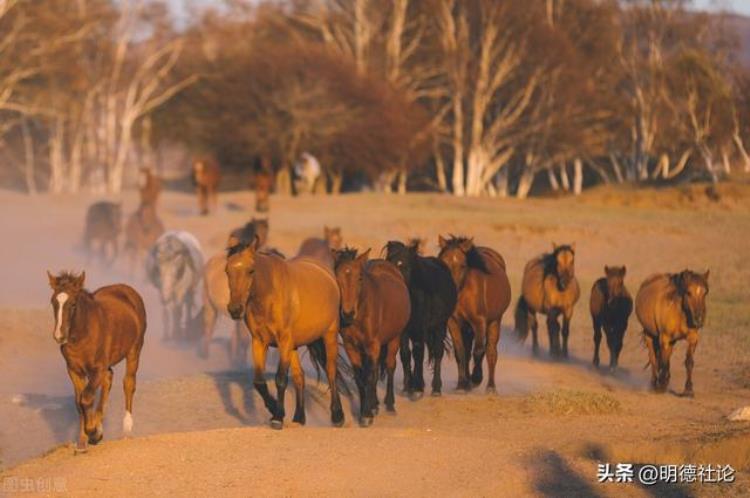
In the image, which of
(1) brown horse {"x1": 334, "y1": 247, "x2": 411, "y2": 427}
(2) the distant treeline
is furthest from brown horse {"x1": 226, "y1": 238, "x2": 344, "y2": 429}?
(2) the distant treeline

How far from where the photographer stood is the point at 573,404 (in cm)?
1727

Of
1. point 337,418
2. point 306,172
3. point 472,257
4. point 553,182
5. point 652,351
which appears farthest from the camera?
point 553,182

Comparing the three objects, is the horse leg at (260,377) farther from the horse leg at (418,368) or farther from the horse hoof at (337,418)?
the horse leg at (418,368)

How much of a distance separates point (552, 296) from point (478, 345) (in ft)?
16.0

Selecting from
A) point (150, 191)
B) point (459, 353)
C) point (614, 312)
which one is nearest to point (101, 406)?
point (459, 353)

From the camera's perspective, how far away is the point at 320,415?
57.6 ft

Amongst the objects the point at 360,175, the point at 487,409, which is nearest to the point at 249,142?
the point at 360,175

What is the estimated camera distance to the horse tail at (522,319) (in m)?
25.5

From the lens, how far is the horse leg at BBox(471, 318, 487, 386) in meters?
20.2

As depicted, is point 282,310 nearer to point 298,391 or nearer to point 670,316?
point 298,391

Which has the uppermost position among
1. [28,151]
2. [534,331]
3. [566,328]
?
[28,151]

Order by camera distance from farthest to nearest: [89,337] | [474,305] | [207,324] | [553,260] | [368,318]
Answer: [553,260] < [207,324] < [474,305] < [368,318] < [89,337]

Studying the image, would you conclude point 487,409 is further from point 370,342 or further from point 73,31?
point 73,31

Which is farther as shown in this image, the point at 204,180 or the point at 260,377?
the point at 204,180
